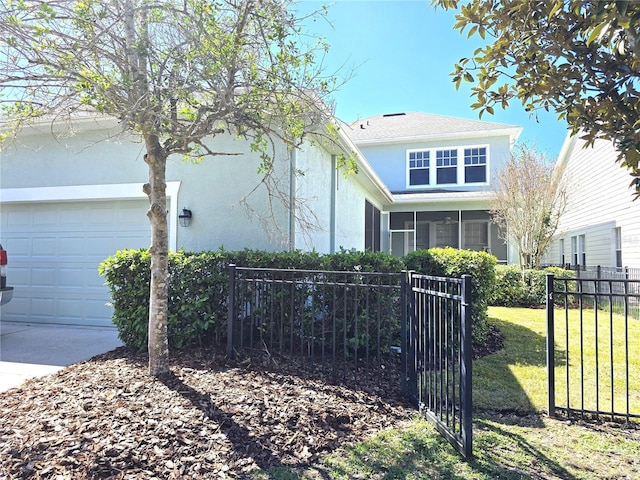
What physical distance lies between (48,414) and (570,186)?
16408 millimetres

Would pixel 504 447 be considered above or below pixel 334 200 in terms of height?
below

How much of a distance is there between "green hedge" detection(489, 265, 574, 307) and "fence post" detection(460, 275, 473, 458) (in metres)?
9.27

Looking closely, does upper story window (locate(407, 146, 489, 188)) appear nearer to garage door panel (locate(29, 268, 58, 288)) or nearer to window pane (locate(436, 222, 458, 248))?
window pane (locate(436, 222, 458, 248))

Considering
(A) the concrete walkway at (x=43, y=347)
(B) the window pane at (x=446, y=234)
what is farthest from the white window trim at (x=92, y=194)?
(B) the window pane at (x=446, y=234)

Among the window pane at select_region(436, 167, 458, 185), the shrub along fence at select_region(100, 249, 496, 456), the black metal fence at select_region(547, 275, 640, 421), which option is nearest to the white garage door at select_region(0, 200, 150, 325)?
the shrub along fence at select_region(100, 249, 496, 456)

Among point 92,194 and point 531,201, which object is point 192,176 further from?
point 531,201

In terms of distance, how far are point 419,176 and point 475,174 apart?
7.85ft

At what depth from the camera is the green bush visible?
636 centimetres

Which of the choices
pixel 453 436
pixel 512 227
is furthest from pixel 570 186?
pixel 453 436

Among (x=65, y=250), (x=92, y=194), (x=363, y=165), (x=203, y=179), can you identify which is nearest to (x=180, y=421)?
(x=203, y=179)

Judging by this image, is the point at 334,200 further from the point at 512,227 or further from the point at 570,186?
the point at 570,186

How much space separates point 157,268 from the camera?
4516mm

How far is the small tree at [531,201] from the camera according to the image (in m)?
13.2

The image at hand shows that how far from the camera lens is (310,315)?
5324 millimetres
